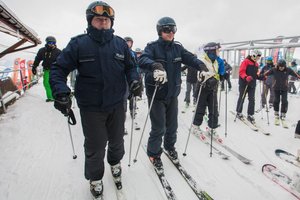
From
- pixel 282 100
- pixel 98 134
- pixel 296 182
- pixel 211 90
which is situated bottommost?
pixel 296 182

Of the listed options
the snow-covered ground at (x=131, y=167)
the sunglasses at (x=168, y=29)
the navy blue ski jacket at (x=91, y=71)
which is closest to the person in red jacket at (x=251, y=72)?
the snow-covered ground at (x=131, y=167)

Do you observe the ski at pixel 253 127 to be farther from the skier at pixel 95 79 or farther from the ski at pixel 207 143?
the skier at pixel 95 79

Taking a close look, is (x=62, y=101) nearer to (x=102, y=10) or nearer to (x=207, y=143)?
(x=102, y=10)

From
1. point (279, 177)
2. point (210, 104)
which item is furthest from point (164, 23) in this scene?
point (279, 177)

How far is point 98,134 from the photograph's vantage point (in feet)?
7.68

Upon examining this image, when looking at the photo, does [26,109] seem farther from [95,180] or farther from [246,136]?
[246,136]

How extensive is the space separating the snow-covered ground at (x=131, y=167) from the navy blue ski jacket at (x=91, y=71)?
4.64ft

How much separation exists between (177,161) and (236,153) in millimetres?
1458

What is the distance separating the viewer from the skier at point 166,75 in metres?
2.99

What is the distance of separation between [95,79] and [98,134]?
679 millimetres

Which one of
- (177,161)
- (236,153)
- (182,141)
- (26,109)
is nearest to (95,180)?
(177,161)

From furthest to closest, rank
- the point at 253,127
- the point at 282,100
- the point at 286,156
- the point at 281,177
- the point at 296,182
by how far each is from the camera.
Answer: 1. the point at 282,100
2. the point at 253,127
3. the point at 286,156
4. the point at 281,177
5. the point at 296,182

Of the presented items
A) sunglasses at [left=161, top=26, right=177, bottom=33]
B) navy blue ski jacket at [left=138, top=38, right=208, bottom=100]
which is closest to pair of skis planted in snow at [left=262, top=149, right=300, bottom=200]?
navy blue ski jacket at [left=138, top=38, right=208, bottom=100]

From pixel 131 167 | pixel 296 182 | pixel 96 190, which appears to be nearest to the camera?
pixel 96 190
